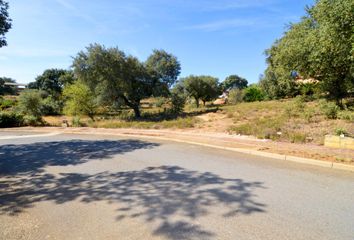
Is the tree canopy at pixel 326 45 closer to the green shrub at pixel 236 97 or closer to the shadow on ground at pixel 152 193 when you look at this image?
the shadow on ground at pixel 152 193

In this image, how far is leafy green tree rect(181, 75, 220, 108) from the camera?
34219mm

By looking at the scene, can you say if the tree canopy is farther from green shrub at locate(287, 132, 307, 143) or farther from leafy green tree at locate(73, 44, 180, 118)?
leafy green tree at locate(73, 44, 180, 118)

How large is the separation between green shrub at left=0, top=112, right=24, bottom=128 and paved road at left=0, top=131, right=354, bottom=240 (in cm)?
1612

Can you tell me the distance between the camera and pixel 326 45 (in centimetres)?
1132

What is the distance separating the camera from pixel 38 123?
2247 centimetres

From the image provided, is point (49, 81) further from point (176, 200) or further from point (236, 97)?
point (176, 200)

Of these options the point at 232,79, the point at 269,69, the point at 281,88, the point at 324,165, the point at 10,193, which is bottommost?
the point at 10,193

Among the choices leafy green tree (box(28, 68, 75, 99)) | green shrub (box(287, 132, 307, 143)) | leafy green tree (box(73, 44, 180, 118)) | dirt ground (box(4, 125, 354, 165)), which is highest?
leafy green tree (box(28, 68, 75, 99))

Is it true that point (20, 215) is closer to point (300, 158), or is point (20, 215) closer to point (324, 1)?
point (300, 158)

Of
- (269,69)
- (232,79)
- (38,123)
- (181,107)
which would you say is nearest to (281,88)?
(269,69)

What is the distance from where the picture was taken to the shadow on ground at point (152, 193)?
413cm

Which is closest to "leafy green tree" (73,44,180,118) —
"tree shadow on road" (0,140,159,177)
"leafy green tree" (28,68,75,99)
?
"tree shadow on road" (0,140,159,177)

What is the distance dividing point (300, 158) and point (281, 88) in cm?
2917

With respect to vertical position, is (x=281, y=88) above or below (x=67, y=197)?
above
